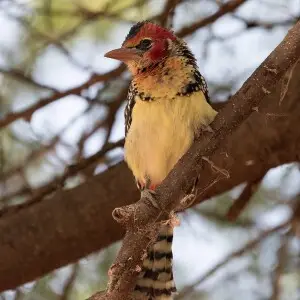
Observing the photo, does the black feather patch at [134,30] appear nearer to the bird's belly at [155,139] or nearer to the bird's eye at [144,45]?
the bird's eye at [144,45]

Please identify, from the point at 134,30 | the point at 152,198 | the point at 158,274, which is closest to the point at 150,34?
the point at 134,30

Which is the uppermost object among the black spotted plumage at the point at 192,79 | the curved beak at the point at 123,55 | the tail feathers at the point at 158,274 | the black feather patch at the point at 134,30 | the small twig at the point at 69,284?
the black feather patch at the point at 134,30

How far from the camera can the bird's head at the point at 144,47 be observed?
2657 millimetres

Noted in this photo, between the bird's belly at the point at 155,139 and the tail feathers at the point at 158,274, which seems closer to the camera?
the bird's belly at the point at 155,139

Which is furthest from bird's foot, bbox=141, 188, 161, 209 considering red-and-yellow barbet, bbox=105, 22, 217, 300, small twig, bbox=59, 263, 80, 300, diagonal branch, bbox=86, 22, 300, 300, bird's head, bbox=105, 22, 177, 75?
small twig, bbox=59, 263, 80, 300

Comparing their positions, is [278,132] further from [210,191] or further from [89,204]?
[89,204]

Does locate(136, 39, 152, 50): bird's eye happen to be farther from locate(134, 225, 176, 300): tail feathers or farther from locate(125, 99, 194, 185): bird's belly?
locate(134, 225, 176, 300): tail feathers

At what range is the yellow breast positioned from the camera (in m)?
2.40

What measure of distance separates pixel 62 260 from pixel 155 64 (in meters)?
0.88

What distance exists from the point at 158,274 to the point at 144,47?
2.72ft

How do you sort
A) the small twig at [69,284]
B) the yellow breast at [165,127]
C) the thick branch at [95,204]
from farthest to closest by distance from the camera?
the small twig at [69,284] < the thick branch at [95,204] < the yellow breast at [165,127]

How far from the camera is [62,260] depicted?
2.92 meters

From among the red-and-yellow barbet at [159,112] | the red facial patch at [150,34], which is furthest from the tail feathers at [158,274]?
the red facial patch at [150,34]

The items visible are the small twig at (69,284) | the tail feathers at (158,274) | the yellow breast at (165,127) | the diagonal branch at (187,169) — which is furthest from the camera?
the small twig at (69,284)
